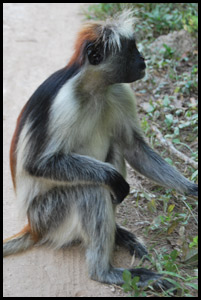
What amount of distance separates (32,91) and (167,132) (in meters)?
2.58

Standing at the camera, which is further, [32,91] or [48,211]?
[32,91]

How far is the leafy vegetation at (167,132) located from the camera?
14.5 feet

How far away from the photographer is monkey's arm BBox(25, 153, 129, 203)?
4.14 metres

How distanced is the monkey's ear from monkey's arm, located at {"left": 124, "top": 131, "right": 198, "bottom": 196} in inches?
40.7

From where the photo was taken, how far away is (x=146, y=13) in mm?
9383

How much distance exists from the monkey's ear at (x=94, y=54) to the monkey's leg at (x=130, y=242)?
1894mm

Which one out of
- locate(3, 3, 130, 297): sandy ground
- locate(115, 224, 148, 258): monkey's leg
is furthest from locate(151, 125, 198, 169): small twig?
locate(3, 3, 130, 297): sandy ground

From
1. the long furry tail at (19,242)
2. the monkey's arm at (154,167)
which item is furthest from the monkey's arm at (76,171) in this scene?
the long furry tail at (19,242)

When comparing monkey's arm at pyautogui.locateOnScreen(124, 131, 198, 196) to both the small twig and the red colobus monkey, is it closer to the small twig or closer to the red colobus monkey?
the red colobus monkey

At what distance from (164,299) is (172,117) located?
3.51 meters

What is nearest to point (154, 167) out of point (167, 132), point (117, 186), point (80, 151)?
point (117, 186)

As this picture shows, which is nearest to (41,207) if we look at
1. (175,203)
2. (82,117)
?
(82,117)

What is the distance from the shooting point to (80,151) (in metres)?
4.45

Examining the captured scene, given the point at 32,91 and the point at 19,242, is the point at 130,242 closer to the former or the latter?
the point at 19,242
